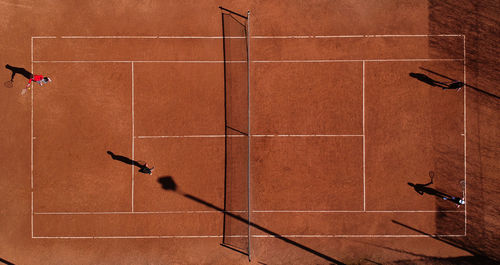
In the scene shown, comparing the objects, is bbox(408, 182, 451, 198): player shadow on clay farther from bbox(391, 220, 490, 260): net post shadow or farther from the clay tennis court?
bbox(391, 220, 490, 260): net post shadow

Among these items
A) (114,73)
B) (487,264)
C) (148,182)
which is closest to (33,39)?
(114,73)

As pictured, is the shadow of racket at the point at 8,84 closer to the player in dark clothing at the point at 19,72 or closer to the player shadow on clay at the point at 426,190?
the player in dark clothing at the point at 19,72

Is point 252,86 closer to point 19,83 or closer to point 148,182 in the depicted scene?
point 148,182

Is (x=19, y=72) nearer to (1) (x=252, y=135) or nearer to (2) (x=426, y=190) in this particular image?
(1) (x=252, y=135)

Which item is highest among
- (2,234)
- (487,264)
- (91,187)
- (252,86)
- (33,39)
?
(33,39)

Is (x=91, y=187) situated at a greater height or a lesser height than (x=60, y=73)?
lesser

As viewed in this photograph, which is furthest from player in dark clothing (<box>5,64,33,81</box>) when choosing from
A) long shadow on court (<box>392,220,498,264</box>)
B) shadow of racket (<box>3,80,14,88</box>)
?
long shadow on court (<box>392,220,498,264</box>)

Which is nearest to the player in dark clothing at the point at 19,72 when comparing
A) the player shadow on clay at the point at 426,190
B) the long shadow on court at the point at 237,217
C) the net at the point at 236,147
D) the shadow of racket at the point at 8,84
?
the shadow of racket at the point at 8,84
